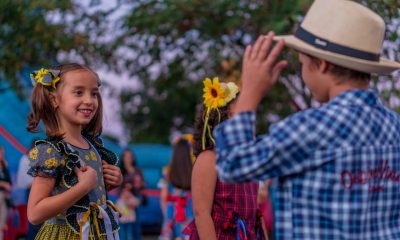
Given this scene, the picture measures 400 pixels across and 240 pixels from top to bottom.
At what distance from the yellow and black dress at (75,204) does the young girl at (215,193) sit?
490 mm

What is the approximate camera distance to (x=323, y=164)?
2.60 metres

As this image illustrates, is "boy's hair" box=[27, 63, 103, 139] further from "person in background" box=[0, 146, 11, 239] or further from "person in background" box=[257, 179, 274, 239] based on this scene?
"person in background" box=[257, 179, 274, 239]

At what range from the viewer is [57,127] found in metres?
4.05

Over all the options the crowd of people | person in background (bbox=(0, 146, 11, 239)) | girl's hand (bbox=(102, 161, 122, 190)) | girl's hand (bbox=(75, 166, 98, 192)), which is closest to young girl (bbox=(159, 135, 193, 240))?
person in background (bbox=(0, 146, 11, 239))

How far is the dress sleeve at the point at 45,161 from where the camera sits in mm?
3791

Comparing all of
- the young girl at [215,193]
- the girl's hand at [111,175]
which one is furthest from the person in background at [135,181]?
the girl's hand at [111,175]

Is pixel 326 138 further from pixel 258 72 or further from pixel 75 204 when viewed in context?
pixel 75 204

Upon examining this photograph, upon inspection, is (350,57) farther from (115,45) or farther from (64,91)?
(115,45)

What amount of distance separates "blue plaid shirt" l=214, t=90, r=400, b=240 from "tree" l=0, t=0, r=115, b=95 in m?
6.61

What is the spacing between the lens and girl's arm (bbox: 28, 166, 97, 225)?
372cm

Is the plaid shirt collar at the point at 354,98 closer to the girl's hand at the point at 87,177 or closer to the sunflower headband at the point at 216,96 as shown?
the girl's hand at the point at 87,177

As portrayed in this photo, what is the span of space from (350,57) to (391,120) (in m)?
0.30

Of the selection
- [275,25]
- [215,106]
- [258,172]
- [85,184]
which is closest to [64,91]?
[85,184]

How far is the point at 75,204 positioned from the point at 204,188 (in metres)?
0.70
